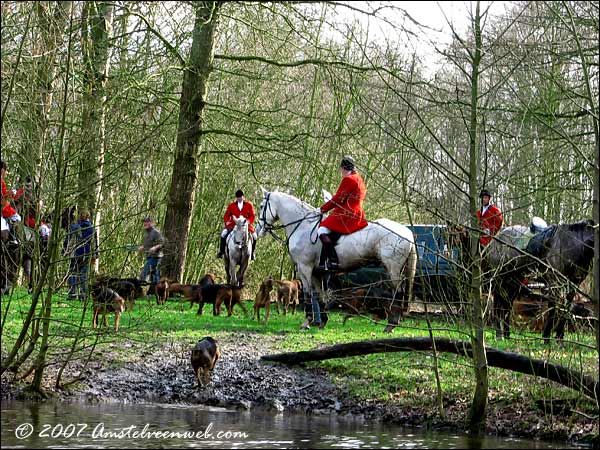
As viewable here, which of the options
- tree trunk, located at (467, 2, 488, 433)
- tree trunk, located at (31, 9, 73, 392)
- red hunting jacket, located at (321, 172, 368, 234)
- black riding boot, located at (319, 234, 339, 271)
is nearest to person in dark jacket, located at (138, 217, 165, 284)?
black riding boot, located at (319, 234, 339, 271)

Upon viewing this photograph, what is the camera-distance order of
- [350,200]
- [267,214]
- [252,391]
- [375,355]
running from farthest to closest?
[267,214]
[350,200]
[375,355]
[252,391]

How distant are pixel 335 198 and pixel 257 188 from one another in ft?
40.9

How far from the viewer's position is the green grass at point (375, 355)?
36.9 ft

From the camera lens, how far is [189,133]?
23.0m

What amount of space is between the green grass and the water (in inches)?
29.6

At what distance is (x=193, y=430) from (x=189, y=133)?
44.0 ft

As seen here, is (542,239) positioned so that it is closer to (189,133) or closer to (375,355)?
(375,355)

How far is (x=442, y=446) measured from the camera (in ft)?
31.8

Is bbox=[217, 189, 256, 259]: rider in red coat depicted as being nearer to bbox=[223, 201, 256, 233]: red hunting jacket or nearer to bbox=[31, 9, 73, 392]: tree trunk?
bbox=[223, 201, 256, 233]: red hunting jacket

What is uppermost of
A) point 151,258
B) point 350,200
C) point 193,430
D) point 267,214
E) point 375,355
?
point 350,200

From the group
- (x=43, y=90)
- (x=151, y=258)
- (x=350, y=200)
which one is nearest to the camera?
(x=43, y=90)

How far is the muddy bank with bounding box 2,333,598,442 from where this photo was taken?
35.5ft

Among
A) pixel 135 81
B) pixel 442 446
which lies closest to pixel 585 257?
pixel 442 446

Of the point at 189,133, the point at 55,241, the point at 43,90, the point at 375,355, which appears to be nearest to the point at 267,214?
the point at 189,133
